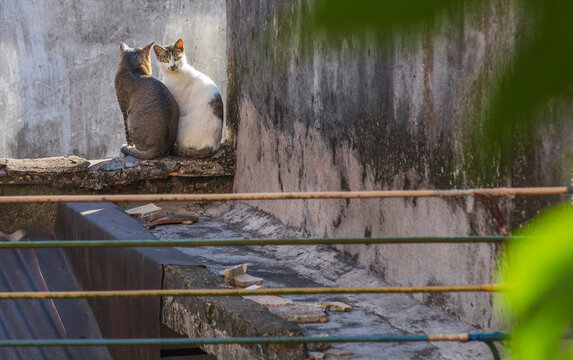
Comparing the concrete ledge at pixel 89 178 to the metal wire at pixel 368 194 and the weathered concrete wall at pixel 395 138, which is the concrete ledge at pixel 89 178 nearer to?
the weathered concrete wall at pixel 395 138

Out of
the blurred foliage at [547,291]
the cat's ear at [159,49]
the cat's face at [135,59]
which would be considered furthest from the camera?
the cat's face at [135,59]

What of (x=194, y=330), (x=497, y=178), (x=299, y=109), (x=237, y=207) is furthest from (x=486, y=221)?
(x=237, y=207)

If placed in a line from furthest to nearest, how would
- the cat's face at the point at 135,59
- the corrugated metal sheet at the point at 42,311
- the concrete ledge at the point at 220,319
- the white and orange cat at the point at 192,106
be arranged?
the cat's face at the point at 135,59, the white and orange cat at the point at 192,106, the corrugated metal sheet at the point at 42,311, the concrete ledge at the point at 220,319

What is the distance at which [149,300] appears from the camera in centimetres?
363

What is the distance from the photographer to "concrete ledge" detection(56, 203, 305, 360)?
2.67 m

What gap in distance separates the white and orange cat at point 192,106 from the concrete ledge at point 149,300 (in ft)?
3.73

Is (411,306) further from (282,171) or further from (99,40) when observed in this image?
(99,40)

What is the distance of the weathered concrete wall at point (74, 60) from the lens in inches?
416

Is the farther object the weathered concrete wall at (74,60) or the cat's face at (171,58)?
the weathered concrete wall at (74,60)

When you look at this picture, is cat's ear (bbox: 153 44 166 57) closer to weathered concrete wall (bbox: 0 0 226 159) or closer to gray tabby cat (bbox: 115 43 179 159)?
gray tabby cat (bbox: 115 43 179 159)

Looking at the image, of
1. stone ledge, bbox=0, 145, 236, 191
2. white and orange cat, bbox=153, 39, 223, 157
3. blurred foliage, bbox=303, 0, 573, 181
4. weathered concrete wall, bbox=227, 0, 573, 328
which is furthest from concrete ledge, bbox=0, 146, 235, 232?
blurred foliage, bbox=303, 0, 573, 181

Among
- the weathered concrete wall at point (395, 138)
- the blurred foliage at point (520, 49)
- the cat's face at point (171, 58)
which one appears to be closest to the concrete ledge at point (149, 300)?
the weathered concrete wall at point (395, 138)

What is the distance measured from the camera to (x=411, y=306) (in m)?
3.04

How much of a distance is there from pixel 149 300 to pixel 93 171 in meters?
2.43
